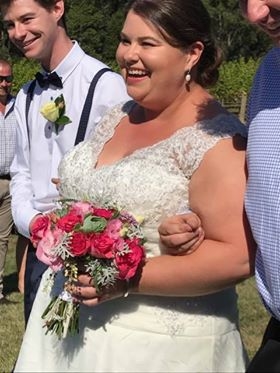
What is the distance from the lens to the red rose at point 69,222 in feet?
9.87

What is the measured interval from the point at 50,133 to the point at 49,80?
0.27 m

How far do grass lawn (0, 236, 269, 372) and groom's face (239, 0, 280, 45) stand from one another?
4752mm

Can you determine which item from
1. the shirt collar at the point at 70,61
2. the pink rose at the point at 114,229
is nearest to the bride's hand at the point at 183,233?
the pink rose at the point at 114,229

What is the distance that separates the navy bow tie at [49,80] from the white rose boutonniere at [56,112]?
0.12 meters

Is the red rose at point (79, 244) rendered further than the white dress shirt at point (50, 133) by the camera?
No

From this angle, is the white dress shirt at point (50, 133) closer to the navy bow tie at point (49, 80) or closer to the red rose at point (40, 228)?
the navy bow tie at point (49, 80)

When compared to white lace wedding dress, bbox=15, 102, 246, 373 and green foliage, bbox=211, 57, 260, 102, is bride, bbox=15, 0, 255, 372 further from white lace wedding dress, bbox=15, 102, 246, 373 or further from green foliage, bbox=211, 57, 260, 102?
green foliage, bbox=211, 57, 260, 102

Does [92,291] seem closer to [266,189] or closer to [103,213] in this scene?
[103,213]

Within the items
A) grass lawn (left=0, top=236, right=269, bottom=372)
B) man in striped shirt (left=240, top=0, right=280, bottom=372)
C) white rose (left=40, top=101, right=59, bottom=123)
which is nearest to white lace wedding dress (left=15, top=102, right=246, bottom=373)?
man in striped shirt (left=240, top=0, right=280, bottom=372)

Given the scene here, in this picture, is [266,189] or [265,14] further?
[266,189]

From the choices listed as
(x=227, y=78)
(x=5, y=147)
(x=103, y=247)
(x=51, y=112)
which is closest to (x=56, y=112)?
(x=51, y=112)

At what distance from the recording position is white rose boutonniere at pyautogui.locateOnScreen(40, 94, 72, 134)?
12.9 ft

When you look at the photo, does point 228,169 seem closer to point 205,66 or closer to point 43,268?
point 205,66

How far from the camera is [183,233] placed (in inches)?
115
